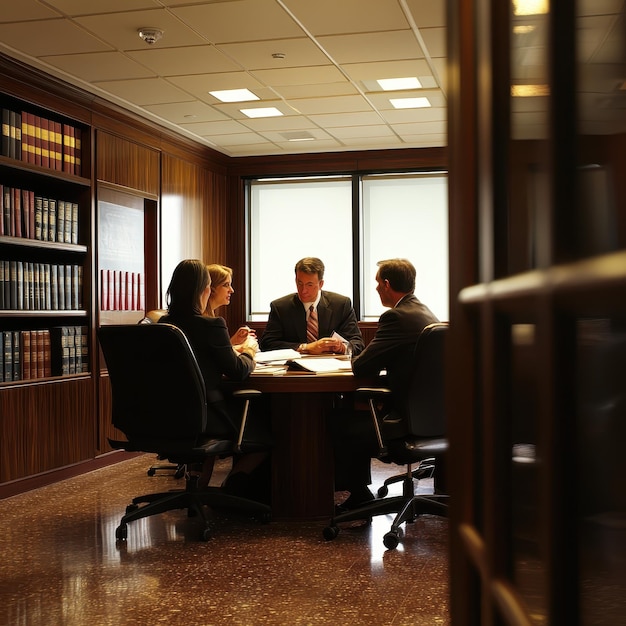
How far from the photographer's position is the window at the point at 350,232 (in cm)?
846

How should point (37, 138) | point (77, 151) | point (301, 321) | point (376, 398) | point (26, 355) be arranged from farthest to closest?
point (77, 151) → point (301, 321) → point (37, 138) → point (26, 355) → point (376, 398)

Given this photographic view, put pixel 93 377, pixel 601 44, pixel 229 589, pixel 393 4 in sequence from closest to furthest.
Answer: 1. pixel 601 44
2. pixel 229 589
3. pixel 393 4
4. pixel 93 377

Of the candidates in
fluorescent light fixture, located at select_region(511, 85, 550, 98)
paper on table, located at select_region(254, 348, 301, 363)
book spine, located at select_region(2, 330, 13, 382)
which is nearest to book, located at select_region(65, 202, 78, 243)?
book spine, located at select_region(2, 330, 13, 382)

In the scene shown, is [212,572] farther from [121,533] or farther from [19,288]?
[19,288]

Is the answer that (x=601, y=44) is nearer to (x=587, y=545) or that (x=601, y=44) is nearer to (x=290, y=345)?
(x=587, y=545)

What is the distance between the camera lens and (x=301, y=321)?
18.7 ft

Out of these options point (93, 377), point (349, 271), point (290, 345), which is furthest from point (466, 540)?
point (349, 271)

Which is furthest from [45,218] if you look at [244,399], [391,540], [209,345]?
[391,540]

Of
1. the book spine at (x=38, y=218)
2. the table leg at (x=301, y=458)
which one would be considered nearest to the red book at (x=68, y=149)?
the book spine at (x=38, y=218)

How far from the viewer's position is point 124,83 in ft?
19.4

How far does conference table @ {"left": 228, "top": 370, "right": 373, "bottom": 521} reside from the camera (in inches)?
169

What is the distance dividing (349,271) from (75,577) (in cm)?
552

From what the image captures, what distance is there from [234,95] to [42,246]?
1.88 metres

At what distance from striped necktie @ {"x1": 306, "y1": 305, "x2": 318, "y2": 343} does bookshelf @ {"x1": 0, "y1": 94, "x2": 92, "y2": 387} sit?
1.70m
